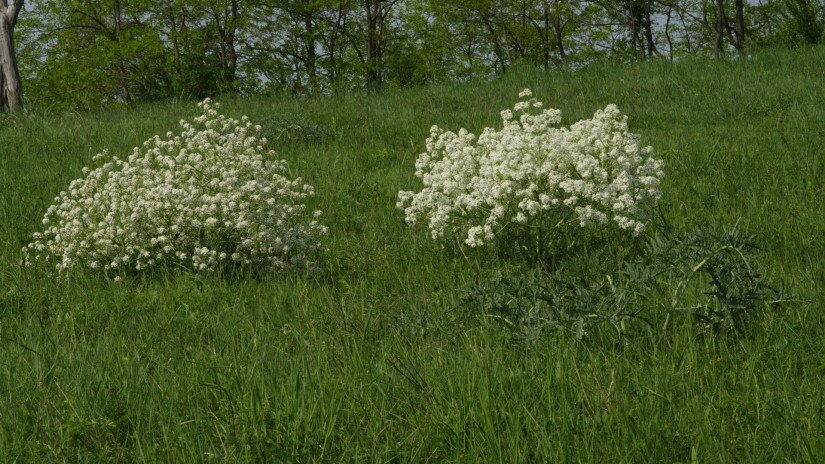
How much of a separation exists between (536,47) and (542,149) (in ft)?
147

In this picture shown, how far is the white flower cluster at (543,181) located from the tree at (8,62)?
1202 cm

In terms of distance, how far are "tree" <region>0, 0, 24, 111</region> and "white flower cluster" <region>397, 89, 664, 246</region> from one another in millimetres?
12017

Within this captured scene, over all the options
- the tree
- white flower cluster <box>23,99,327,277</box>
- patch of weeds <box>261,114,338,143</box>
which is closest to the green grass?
white flower cluster <box>23,99,327,277</box>

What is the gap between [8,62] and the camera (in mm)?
14688

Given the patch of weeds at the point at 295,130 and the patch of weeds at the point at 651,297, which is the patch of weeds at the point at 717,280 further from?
the patch of weeds at the point at 295,130

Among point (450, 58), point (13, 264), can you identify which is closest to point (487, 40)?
point (450, 58)

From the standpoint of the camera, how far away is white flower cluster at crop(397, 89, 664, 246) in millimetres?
4855

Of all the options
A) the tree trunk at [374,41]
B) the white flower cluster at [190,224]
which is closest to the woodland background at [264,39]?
the tree trunk at [374,41]

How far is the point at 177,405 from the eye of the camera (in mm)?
2783

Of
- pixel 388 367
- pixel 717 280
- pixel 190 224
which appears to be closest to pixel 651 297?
pixel 717 280

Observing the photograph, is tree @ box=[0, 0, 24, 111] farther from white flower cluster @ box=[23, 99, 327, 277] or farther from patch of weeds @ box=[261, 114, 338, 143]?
Answer: white flower cluster @ box=[23, 99, 327, 277]

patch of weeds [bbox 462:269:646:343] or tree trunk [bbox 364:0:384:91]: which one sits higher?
tree trunk [bbox 364:0:384:91]

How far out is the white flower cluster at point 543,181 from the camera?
15.9 ft

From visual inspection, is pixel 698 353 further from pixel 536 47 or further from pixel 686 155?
pixel 536 47
